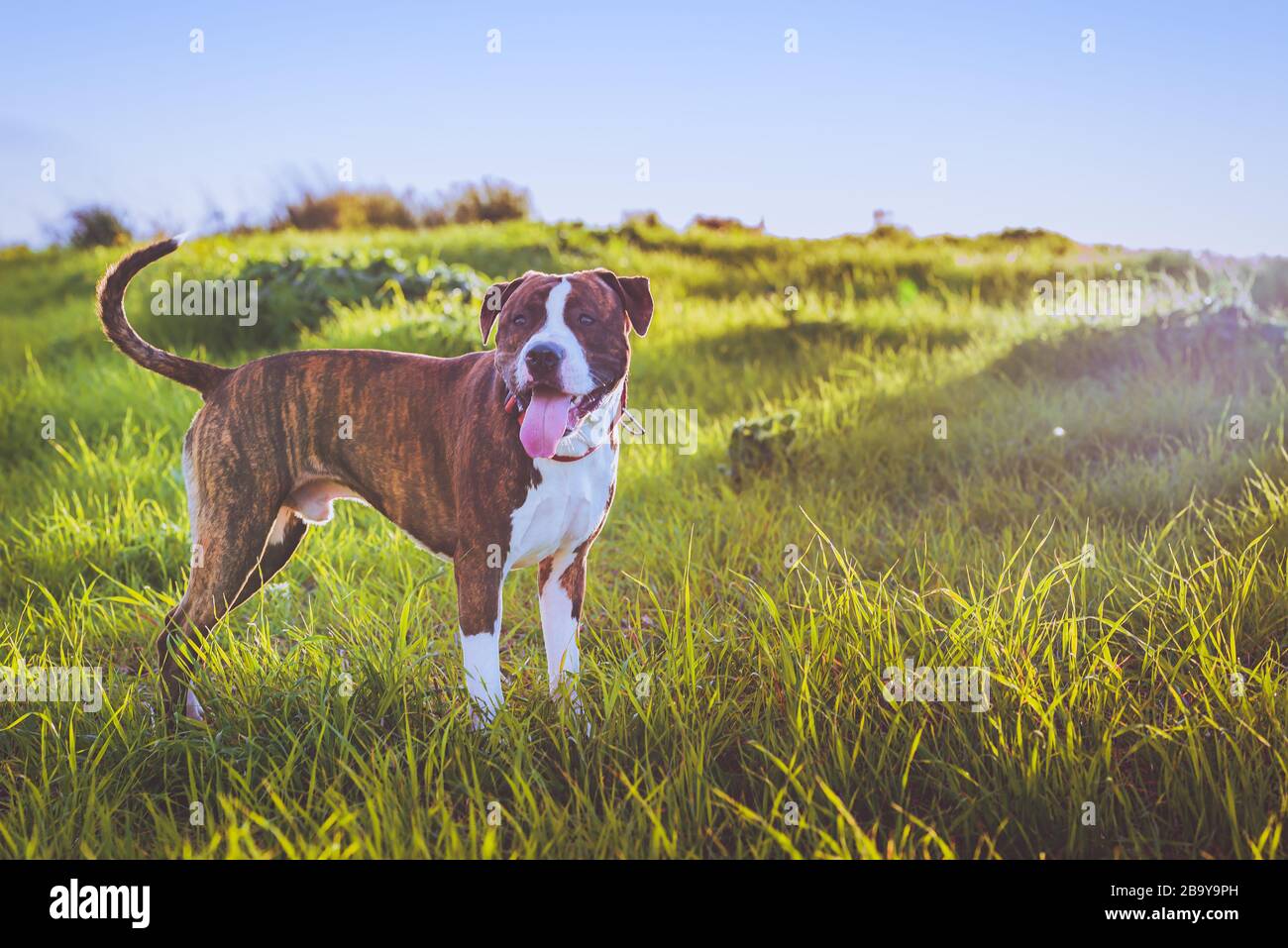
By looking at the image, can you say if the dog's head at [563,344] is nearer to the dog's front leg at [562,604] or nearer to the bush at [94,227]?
the dog's front leg at [562,604]

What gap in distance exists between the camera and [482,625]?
10.9ft

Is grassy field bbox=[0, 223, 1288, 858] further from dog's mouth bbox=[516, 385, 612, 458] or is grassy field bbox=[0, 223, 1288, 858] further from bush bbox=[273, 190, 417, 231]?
bush bbox=[273, 190, 417, 231]

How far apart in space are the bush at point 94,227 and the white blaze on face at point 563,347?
17253mm

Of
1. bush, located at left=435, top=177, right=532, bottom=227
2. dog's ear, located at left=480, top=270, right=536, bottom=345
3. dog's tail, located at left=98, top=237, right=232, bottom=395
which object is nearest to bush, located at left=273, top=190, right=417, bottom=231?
bush, located at left=435, top=177, right=532, bottom=227

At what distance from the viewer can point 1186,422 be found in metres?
6.21

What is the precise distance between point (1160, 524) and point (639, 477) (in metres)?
2.83

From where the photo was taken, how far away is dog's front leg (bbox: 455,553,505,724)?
131 inches

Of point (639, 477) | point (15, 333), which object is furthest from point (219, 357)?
point (639, 477)

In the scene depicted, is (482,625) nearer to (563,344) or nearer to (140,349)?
(563,344)

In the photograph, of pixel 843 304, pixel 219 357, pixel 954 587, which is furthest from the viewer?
pixel 843 304

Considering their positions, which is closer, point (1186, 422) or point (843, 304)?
point (1186, 422)

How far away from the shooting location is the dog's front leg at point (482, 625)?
3.32 meters

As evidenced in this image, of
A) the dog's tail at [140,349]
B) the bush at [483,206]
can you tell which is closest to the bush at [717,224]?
the bush at [483,206]
